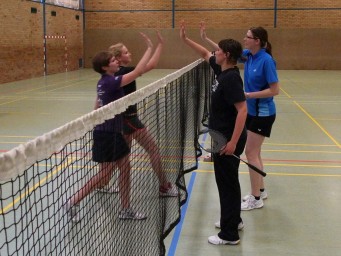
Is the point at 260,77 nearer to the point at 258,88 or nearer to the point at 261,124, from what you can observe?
the point at 258,88

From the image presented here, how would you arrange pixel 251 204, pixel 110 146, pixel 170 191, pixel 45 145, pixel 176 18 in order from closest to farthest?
pixel 45 145, pixel 110 146, pixel 251 204, pixel 170 191, pixel 176 18

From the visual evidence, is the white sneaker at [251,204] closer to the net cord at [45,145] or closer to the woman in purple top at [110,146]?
the woman in purple top at [110,146]

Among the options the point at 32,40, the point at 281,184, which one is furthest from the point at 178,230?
the point at 32,40

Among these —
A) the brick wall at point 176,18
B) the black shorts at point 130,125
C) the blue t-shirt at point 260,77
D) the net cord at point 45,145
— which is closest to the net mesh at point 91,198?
the net cord at point 45,145

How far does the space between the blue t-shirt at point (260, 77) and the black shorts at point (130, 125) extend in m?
1.14

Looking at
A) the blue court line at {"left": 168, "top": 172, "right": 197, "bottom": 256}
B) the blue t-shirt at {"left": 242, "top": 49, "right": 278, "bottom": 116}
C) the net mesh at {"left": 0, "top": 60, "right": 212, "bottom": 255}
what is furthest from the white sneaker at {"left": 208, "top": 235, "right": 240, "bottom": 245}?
the blue t-shirt at {"left": 242, "top": 49, "right": 278, "bottom": 116}

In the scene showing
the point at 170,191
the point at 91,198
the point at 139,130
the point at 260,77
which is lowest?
the point at 170,191

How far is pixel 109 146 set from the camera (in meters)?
3.62

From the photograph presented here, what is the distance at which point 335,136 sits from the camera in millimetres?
8461

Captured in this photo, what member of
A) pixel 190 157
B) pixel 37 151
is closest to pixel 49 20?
pixel 190 157

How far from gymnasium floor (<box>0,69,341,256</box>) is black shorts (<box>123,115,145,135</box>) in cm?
103

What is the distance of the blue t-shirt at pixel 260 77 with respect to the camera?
417 cm

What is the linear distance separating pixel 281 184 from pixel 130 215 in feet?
7.80

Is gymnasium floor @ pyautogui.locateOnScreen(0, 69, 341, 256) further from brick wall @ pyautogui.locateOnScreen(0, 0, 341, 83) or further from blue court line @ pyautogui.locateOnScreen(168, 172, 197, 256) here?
brick wall @ pyautogui.locateOnScreen(0, 0, 341, 83)
